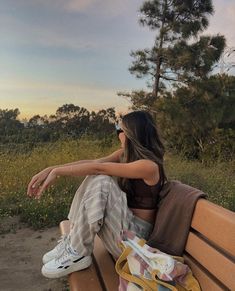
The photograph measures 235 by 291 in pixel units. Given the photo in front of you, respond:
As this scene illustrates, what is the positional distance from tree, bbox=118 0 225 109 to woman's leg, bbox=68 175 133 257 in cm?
1106

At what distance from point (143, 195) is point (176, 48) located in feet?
37.7

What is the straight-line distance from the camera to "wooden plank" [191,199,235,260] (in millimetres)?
2152

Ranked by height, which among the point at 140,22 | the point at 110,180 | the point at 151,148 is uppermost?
the point at 140,22

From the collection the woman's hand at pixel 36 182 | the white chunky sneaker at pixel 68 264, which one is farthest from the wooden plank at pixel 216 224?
the woman's hand at pixel 36 182

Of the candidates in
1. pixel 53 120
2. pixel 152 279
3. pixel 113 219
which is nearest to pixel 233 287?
pixel 152 279

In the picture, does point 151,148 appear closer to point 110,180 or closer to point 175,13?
point 110,180

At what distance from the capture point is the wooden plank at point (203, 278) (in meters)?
2.25

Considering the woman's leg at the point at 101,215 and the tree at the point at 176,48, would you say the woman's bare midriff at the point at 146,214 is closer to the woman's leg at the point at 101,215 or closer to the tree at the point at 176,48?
the woman's leg at the point at 101,215

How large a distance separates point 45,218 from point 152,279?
352 cm

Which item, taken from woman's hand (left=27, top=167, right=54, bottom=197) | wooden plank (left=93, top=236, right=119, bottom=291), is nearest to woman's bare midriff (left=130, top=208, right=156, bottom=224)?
wooden plank (left=93, top=236, right=119, bottom=291)

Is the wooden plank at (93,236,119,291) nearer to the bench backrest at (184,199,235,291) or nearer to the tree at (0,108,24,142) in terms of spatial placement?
the bench backrest at (184,199,235,291)

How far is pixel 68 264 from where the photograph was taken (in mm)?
2965

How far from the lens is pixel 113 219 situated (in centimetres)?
289

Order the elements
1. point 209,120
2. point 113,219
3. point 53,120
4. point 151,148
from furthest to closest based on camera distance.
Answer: point 53,120 → point 209,120 → point 151,148 → point 113,219
